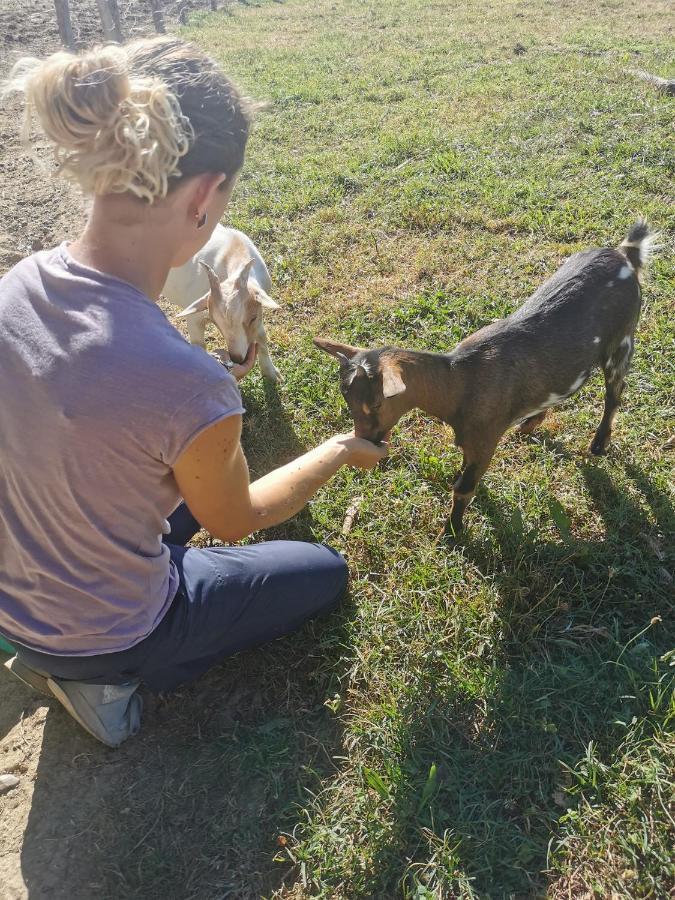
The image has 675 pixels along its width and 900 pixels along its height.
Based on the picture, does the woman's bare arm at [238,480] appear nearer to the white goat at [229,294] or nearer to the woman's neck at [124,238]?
the woman's neck at [124,238]

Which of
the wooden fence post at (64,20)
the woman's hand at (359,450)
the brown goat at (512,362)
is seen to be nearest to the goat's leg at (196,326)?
the brown goat at (512,362)

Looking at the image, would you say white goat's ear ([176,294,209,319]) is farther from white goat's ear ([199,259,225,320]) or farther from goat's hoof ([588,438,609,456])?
goat's hoof ([588,438,609,456])

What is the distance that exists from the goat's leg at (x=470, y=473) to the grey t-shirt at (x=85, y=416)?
5.94 ft

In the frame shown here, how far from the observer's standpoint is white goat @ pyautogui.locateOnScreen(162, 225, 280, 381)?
4012 millimetres

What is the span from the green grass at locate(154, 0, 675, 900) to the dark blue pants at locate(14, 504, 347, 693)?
0.27 m

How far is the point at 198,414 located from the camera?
184 cm

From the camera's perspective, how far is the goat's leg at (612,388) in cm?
381

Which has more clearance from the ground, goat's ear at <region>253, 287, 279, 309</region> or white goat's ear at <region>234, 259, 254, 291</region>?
white goat's ear at <region>234, 259, 254, 291</region>

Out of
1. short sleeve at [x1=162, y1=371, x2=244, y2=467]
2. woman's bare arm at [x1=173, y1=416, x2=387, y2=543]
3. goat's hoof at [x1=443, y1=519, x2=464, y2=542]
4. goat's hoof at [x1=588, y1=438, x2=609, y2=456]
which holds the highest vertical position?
short sleeve at [x1=162, y1=371, x2=244, y2=467]

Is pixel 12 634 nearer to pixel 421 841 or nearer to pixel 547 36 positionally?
pixel 421 841

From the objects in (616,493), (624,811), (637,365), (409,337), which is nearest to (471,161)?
(409,337)

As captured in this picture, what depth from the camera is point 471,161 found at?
738cm

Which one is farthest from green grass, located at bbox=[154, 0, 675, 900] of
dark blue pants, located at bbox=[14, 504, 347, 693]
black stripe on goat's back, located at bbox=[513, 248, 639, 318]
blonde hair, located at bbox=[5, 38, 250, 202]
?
blonde hair, located at bbox=[5, 38, 250, 202]

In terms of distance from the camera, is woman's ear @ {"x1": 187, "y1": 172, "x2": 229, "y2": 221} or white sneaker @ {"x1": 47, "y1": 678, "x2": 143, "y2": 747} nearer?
woman's ear @ {"x1": 187, "y1": 172, "x2": 229, "y2": 221}
